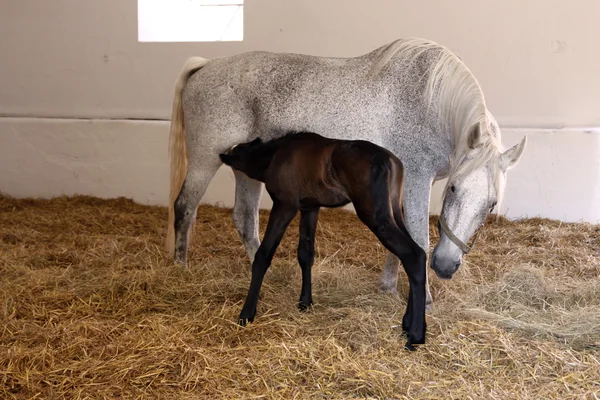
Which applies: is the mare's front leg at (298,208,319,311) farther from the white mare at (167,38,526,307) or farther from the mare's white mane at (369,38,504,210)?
the mare's white mane at (369,38,504,210)

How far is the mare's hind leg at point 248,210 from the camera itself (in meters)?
3.88

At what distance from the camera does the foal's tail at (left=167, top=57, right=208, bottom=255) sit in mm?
3787

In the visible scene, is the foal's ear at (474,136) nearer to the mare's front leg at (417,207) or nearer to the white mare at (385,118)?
the white mare at (385,118)

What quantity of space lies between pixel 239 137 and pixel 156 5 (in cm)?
347

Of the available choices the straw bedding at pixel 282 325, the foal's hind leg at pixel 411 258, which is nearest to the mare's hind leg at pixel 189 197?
the straw bedding at pixel 282 325

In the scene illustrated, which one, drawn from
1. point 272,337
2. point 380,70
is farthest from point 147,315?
point 380,70

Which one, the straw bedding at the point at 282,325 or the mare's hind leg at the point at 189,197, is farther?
the mare's hind leg at the point at 189,197

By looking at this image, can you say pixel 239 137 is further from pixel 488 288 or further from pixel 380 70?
pixel 488 288

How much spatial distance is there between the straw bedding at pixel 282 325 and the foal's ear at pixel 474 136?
82 centimetres

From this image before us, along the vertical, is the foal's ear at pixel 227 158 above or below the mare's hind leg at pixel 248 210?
above

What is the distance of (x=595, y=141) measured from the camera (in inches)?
213

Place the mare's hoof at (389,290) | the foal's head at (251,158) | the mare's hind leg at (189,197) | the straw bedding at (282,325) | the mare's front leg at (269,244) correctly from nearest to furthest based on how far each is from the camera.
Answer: the straw bedding at (282,325) → the mare's front leg at (269,244) → the foal's head at (251,158) → the mare's hoof at (389,290) → the mare's hind leg at (189,197)

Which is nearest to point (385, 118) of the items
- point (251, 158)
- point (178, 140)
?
point (251, 158)

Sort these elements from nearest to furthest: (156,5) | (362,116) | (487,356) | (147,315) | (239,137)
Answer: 1. (487,356)
2. (147,315)
3. (362,116)
4. (239,137)
5. (156,5)
